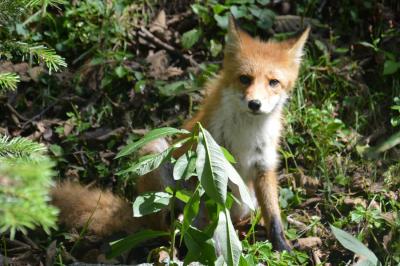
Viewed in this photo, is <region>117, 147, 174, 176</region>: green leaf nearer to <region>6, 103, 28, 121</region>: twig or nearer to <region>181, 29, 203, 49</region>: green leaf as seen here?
<region>6, 103, 28, 121</region>: twig

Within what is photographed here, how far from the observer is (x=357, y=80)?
20.9ft

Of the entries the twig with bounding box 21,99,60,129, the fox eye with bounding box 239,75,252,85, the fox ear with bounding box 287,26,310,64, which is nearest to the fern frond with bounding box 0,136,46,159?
the fox eye with bounding box 239,75,252,85

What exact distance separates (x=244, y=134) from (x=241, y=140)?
57mm

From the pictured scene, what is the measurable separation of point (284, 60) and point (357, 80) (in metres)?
1.64

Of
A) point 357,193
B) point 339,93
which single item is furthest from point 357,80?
point 357,193

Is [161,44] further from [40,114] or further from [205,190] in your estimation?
[205,190]

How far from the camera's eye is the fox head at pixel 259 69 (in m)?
4.67

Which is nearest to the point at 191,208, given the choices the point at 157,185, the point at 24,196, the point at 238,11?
the point at 24,196

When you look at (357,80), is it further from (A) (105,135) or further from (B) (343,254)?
(A) (105,135)

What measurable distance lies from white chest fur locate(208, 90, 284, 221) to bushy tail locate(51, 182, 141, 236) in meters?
0.98

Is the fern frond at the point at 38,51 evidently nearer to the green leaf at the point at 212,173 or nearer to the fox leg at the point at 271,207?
the green leaf at the point at 212,173

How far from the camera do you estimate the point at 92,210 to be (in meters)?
4.73

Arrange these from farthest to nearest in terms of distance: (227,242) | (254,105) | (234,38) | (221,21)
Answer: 1. (221,21)
2. (234,38)
3. (254,105)
4. (227,242)

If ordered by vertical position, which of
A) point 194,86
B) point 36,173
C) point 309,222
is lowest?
point 309,222
